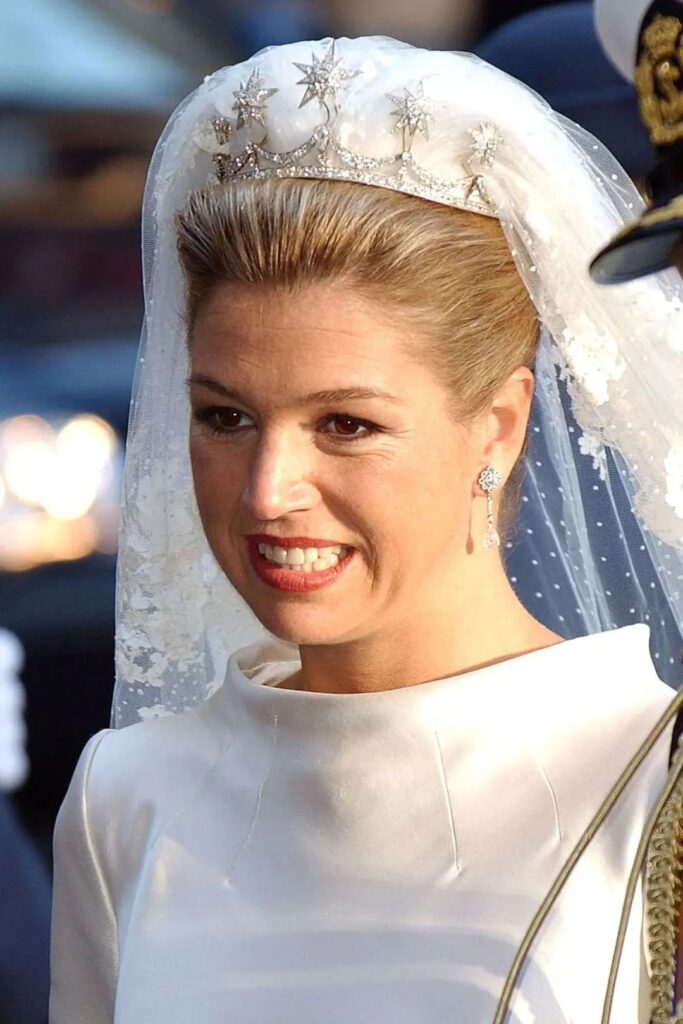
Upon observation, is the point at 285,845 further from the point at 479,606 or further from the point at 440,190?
the point at 440,190

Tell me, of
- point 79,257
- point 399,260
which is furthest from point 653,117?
point 79,257

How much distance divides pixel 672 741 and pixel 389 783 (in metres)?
0.44

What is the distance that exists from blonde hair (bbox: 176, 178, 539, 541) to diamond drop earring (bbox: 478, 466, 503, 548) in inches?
3.2

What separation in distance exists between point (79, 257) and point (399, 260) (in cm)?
302

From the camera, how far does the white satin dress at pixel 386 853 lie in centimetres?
198

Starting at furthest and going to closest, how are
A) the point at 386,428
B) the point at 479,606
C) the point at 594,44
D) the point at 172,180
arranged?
the point at 594,44, the point at 172,180, the point at 479,606, the point at 386,428

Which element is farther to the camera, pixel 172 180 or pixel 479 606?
pixel 172 180

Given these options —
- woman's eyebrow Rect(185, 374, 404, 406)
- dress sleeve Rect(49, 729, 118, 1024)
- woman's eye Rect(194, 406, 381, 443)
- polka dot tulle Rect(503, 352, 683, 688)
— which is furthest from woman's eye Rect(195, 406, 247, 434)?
dress sleeve Rect(49, 729, 118, 1024)

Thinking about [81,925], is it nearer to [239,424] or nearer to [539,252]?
[239,424]

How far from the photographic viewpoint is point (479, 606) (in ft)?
7.22

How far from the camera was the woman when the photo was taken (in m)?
2.05

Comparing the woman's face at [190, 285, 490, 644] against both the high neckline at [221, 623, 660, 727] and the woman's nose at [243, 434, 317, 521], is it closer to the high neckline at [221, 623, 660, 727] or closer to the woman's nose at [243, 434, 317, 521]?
the woman's nose at [243, 434, 317, 521]

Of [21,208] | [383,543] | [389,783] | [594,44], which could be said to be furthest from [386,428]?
[21,208]

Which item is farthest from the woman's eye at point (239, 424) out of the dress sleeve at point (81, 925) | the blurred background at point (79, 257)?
the blurred background at point (79, 257)
